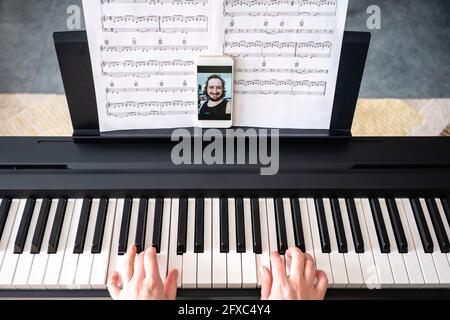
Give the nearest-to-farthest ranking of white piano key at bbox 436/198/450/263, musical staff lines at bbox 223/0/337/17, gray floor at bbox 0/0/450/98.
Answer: musical staff lines at bbox 223/0/337/17 < white piano key at bbox 436/198/450/263 < gray floor at bbox 0/0/450/98

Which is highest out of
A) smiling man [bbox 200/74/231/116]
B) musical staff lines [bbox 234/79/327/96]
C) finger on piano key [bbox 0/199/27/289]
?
musical staff lines [bbox 234/79/327/96]

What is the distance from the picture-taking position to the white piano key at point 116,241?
46.0 inches

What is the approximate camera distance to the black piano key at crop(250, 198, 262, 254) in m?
1.19

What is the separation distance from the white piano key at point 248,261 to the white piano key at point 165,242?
0.19m

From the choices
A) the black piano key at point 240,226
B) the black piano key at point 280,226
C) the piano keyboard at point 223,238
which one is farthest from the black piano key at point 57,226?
the black piano key at point 280,226

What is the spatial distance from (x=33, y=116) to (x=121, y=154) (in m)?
0.52

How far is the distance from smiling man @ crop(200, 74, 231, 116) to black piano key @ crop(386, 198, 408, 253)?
499 millimetres

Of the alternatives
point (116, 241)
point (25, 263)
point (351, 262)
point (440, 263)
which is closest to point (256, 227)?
point (351, 262)

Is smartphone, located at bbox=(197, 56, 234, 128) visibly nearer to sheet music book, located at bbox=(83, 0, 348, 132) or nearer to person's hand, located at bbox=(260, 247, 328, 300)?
sheet music book, located at bbox=(83, 0, 348, 132)

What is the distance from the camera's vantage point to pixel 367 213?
4.18ft

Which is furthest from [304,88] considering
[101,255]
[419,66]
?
[419,66]

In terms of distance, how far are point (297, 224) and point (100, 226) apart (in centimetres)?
50

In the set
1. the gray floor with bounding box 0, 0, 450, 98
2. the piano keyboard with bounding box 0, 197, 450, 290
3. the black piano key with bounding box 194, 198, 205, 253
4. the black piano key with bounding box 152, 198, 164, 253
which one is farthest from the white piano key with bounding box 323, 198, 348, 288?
the gray floor with bounding box 0, 0, 450, 98

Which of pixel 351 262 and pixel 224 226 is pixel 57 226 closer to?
pixel 224 226
